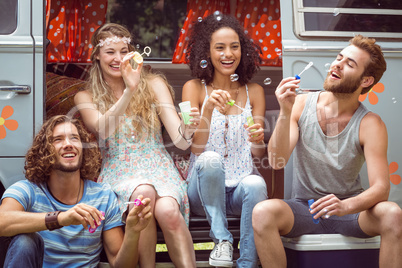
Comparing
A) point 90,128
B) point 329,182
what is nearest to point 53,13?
point 90,128

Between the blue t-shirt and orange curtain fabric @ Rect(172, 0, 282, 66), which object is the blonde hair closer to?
the blue t-shirt

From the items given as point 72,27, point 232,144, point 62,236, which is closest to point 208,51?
point 232,144

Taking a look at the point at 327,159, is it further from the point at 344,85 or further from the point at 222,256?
the point at 222,256

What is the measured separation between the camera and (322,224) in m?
2.90

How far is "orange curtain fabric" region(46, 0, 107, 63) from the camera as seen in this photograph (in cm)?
432

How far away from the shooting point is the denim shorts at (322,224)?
283 centimetres

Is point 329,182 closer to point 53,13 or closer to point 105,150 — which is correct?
point 105,150

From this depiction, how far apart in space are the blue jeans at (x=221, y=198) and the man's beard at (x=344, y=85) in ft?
2.16

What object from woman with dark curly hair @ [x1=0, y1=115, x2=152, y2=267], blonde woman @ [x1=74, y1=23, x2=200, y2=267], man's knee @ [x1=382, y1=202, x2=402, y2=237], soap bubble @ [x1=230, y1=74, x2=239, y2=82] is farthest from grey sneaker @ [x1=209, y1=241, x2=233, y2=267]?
soap bubble @ [x1=230, y1=74, x2=239, y2=82]

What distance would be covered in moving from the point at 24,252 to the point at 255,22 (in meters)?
2.81

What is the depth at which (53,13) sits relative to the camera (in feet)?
14.2

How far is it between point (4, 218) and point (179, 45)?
2364 mm

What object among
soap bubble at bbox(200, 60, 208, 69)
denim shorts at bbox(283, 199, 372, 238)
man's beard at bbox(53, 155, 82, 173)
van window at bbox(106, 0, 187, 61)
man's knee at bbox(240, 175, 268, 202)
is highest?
van window at bbox(106, 0, 187, 61)

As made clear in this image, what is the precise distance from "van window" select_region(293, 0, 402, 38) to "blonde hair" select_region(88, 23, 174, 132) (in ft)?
3.20
